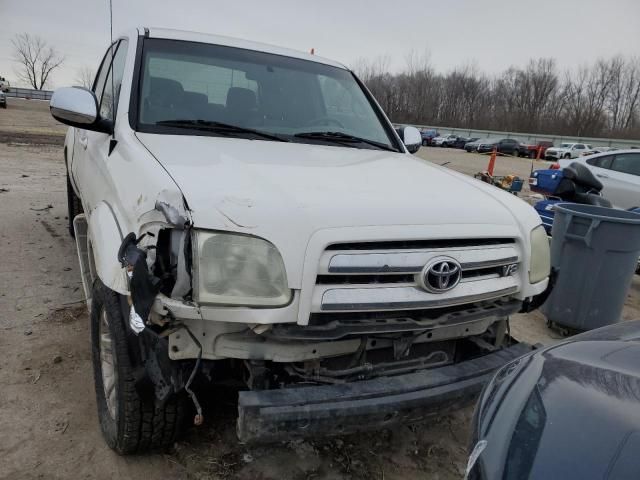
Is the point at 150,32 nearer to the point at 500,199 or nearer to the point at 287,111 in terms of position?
the point at 287,111

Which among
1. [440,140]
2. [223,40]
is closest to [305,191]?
[223,40]

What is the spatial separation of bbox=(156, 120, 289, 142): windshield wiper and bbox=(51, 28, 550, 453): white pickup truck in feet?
0.04

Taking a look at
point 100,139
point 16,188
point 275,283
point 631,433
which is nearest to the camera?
point 631,433

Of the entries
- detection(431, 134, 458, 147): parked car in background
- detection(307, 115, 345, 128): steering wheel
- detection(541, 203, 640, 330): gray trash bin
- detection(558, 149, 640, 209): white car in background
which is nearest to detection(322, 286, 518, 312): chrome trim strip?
detection(307, 115, 345, 128): steering wheel

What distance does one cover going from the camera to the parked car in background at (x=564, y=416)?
105cm

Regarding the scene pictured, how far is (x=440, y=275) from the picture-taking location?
73.9 inches

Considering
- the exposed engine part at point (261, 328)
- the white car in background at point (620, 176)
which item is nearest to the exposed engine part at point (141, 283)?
the exposed engine part at point (261, 328)

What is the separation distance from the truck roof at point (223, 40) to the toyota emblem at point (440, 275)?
7.15 feet

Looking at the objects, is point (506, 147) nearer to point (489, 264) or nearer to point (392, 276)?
point (489, 264)

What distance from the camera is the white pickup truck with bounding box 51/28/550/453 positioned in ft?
5.58

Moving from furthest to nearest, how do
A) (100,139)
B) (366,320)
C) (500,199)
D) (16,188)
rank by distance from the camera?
(16,188)
(100,139)
(500,199)
(366,320)

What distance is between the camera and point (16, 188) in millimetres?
8062

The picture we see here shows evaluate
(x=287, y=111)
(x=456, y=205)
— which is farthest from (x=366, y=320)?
(x=287, y=111)

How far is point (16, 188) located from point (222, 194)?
785 centimetres
